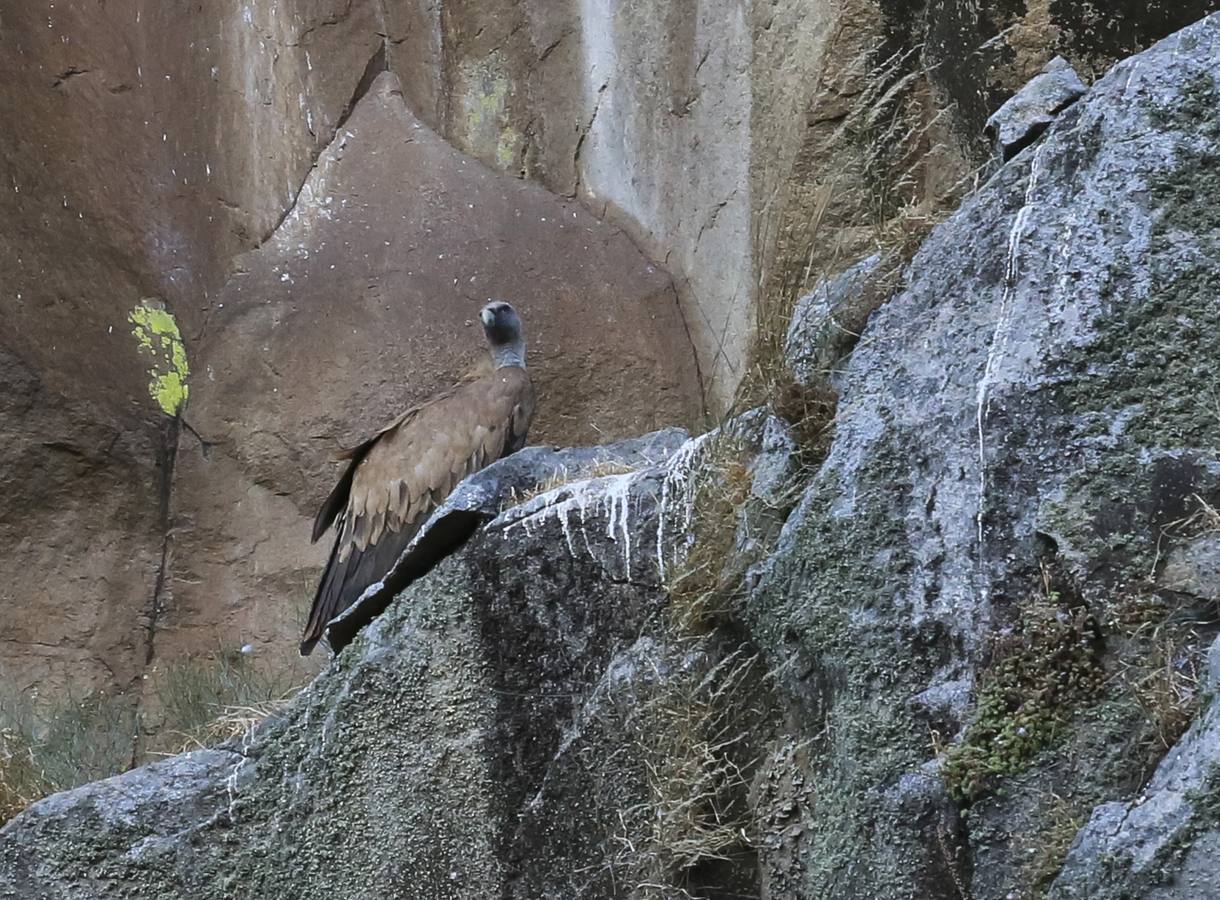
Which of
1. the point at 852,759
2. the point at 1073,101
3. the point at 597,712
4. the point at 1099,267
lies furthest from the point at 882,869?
the point at 1073,101

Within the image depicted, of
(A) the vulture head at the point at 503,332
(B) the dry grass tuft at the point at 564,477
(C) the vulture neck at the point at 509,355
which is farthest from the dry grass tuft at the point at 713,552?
(A) the vulture head at the point at 503,332

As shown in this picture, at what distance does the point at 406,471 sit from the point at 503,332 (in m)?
1.04

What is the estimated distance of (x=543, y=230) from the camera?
9141 mm

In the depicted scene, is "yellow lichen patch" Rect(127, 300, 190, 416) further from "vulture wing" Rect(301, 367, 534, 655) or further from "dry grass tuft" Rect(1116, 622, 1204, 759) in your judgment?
"dry grass tuft" Rect(1116, 622, 1204, 759)

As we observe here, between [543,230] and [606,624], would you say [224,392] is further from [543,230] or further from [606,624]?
[606,624]

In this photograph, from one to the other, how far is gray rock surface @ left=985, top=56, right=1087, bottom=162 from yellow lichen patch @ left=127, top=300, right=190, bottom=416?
5.47 m

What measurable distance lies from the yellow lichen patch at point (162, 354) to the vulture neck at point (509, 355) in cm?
189

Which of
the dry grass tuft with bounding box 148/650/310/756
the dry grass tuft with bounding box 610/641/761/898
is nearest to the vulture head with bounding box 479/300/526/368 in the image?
the dry grass tuft with bounding box 148/650/310/756

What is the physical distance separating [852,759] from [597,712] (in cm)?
95

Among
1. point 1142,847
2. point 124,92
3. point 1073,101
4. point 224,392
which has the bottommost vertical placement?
point 1142,847

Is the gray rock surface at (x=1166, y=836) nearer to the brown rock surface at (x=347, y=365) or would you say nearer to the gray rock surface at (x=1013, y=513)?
the gray rock surface at (x=1013, y=513)

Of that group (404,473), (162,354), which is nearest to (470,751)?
(404,473)

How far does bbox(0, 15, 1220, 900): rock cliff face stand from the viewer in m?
3.59

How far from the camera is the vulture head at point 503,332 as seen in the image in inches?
318
